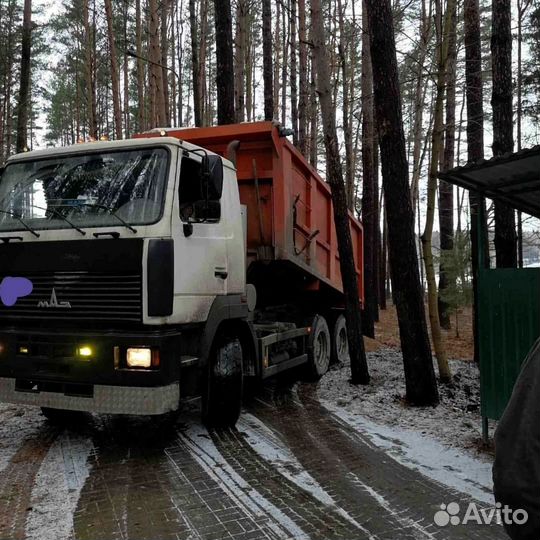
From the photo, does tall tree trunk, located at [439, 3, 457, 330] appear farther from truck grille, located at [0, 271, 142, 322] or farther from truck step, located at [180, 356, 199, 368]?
truck grille, located at [0, 271, 142, 322]

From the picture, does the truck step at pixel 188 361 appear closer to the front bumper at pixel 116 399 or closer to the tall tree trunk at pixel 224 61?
the front bumper at pixel 116 399

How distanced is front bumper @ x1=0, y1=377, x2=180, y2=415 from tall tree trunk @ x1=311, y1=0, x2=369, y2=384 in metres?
3.78

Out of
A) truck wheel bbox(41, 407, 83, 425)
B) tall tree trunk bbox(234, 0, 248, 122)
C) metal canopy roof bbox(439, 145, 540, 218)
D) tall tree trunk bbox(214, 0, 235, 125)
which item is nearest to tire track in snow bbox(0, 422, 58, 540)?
truck wheel bbox(41, 407, 83, 425)

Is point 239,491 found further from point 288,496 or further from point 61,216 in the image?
point 61,216

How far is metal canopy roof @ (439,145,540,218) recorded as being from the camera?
4129mm

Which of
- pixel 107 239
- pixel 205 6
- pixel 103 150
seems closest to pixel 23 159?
pixel 103 150

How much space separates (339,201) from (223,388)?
11.6 feet

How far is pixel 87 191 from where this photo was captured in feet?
15.7

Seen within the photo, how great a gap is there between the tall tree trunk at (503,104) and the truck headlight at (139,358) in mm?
5321

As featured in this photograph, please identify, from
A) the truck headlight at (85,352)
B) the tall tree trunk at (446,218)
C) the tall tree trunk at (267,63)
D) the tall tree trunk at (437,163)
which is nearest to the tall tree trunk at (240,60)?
the tall tree trunk at (267,63)

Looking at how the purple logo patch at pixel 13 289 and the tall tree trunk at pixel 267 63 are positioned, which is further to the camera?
the tall tree trunk at pixel 267 63

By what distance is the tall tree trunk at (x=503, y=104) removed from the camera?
283 inches

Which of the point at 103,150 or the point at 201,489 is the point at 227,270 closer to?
the point at 103,150

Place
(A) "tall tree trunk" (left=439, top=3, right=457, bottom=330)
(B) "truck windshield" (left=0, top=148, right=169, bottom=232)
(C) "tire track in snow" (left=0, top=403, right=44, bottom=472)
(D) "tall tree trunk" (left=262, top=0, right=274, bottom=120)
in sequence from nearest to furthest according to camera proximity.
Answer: (B) "truck windshield" (left=0, top=148, right=169, bottom=232) → (C) "tire track in snow" (left=0, top=403, right=44, bottom=472) → (A) "tall tree trunk" (left=439, top=3, right=457, bottom=330) → (D) "tall tree trunk" (left=262, top=0, right=274, bottom=120)
